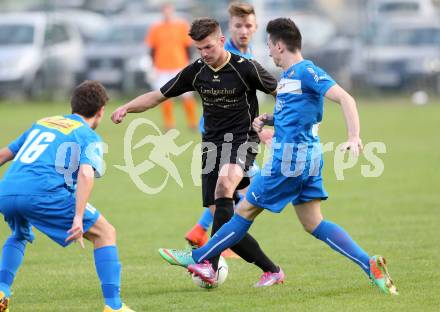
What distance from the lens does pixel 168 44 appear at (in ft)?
57.8

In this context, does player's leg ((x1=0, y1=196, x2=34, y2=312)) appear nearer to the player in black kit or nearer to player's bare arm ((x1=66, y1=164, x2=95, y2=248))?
player's bare arm ((x1=66, y1=164, x2=95, y2=248))

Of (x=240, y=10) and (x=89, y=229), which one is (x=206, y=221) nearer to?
(x=240, y=10)

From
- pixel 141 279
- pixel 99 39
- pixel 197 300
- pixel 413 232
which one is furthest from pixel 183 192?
pixel 99 39

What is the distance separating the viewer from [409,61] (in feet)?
Answer: 81.8

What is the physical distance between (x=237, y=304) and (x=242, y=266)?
146 cm

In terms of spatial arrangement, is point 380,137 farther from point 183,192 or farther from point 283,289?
point 283,289

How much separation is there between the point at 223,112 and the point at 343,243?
1267 mm

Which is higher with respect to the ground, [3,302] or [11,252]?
[11,252]

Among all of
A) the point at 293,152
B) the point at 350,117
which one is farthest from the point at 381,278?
the point at 350,117

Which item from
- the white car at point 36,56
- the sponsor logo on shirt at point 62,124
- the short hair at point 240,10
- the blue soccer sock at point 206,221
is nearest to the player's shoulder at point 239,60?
the short hair at point 240,10

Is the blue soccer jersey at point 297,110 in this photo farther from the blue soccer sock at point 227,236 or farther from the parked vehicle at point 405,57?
the parked vehicle at point 405,57

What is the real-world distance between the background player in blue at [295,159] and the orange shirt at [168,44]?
11424 millimetres

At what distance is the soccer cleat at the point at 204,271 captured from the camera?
6430 mm

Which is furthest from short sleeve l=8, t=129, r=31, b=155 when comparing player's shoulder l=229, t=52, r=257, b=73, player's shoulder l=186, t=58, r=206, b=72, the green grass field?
player's shoulder l=229, t=52, r=257, b=73
